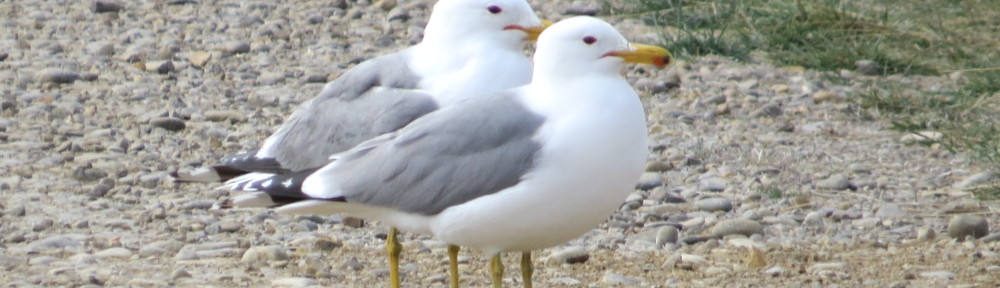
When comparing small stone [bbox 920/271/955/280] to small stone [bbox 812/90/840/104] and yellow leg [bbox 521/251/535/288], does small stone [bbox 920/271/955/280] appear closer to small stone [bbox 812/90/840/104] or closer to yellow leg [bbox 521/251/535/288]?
yellow leg [bbox 521/251/535/288]

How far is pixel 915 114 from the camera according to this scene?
8.30 meters

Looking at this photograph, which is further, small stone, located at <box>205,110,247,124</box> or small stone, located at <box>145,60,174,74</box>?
small stone, located at <box>145,60,174,74</box>

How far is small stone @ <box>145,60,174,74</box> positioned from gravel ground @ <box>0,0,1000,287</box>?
0.02 meters

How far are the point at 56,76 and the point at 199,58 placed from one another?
35.6 inches

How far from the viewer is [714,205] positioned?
6629mm

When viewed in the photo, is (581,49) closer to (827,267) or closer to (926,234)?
(827,267)

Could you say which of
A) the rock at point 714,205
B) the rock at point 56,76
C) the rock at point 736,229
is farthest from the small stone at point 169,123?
the rock at point 736,229

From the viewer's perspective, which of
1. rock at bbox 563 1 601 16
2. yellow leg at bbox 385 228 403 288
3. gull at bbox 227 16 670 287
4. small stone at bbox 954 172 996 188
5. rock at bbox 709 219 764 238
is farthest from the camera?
rock at bbox 563 1 601 16

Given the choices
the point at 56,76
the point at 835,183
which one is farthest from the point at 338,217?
the point at 56,76

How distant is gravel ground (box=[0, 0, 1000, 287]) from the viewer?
5.68 metres

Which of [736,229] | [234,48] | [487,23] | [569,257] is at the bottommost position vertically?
[736,229]

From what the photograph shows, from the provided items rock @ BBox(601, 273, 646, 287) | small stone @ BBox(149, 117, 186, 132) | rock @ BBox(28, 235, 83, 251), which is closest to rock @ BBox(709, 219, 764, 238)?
rock @ BBox(601, 273, 646, 287)

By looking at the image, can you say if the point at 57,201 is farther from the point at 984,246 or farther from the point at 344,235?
the point at 984,246

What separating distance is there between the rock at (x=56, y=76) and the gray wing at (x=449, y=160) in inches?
169
